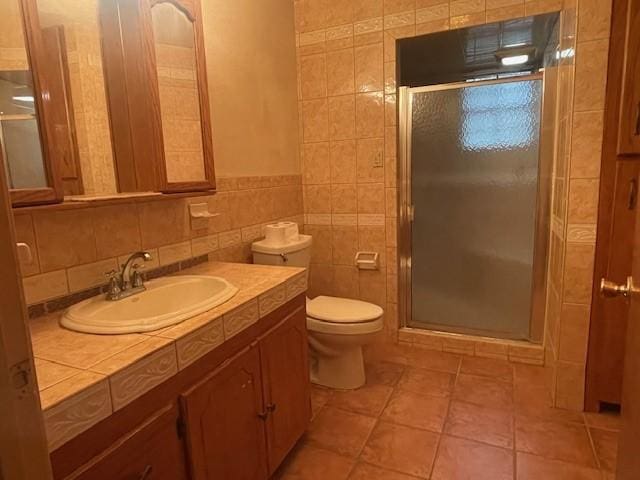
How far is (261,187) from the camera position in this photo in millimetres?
2326

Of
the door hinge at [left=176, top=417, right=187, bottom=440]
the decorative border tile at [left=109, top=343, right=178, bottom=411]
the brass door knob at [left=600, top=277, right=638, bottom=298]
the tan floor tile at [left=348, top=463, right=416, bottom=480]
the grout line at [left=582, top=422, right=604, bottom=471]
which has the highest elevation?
the brass door knob at [left=600, top=277, right=638, bottom=298]

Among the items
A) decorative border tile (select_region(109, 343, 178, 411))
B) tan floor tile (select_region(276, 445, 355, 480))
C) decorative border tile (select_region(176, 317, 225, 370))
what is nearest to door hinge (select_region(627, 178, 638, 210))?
tan floor tile (select_region(276, 445, 355, 480))

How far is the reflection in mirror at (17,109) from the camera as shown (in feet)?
3.59

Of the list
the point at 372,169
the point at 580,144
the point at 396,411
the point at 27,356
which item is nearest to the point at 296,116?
the point at 372,169

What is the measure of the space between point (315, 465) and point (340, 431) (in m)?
0.24

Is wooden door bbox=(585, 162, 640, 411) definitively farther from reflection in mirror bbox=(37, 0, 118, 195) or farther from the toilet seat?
reflection in mirror bbox=(37, 0, 118, 195)

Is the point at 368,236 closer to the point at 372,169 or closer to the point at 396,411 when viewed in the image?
the point at 372,169

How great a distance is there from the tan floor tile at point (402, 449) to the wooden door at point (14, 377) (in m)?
1.52

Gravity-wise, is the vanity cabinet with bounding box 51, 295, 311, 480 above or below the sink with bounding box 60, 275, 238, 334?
below

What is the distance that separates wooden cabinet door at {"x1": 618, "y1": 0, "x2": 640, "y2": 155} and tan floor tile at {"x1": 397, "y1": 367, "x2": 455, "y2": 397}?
1.43 meters

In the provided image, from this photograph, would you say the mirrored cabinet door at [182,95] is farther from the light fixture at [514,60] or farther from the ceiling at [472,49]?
the light fixture at [514,60]

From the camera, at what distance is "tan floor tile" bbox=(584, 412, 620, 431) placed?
187 cm

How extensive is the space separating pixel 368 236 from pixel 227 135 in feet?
3.75

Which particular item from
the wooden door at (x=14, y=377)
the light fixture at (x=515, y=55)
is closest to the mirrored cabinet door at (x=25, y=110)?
the wooden door at (x=14, y=377)
